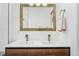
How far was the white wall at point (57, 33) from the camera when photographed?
2.25 m

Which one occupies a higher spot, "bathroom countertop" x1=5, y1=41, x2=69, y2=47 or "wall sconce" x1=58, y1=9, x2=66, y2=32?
"wall sconce" x1=58, y1=9, x2=66, y2=32

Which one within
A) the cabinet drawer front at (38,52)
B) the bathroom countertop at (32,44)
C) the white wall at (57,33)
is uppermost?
the white wall at (57,33)

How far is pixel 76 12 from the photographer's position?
223cm

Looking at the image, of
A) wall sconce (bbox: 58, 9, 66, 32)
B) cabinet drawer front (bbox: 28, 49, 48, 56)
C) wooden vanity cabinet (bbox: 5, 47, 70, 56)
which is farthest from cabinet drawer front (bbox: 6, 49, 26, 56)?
wall sconce (bbox: 58, 9, 66, 32)

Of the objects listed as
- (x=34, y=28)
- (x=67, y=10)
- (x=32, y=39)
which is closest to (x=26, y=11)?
(x=34, y=28)

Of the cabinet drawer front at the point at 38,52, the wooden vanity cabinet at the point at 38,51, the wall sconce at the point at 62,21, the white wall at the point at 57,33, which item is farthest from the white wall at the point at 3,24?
the wall sconce at the point at 62,21

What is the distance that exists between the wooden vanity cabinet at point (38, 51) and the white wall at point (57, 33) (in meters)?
0.11

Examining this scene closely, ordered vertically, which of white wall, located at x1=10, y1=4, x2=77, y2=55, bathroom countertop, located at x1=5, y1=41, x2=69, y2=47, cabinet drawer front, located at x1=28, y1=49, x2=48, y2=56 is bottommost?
cabinet drawer front, located at x1=28, y1=49, x2=48, y2=56

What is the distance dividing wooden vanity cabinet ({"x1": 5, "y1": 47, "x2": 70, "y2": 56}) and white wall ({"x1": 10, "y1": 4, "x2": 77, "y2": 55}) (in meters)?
0.11

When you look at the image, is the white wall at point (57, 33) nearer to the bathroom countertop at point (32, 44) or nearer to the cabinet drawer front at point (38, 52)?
the bathroom countertop at point (32, 44)

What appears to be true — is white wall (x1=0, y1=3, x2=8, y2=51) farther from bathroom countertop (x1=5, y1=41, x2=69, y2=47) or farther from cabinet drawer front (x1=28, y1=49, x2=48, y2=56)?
cabinet drawer front (x1=28, y1=49, x2=48, y2=56)

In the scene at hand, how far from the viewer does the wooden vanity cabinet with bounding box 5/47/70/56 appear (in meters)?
2.10

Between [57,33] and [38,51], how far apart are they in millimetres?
449

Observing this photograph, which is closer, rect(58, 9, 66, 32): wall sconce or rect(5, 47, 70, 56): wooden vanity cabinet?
rect(5, 47, 70, 56): wooden vanity cabinet
